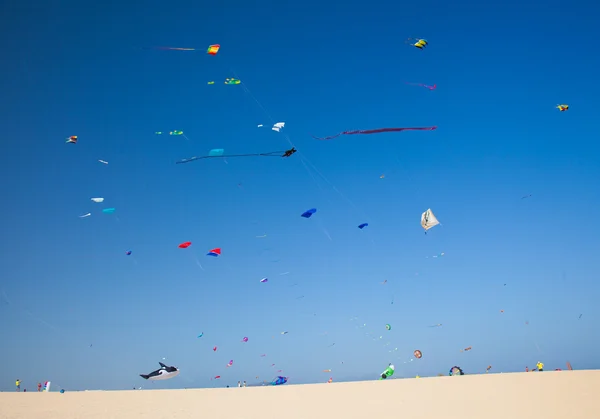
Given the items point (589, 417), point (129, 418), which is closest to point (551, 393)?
point (589, 417)

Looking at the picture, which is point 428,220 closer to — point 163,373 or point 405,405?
point 405,405

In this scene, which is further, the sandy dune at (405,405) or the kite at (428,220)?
the kite at (428,220)

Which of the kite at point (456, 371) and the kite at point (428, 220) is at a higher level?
the kite at point (428, 220)

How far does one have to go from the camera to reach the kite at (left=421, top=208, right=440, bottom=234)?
1850 centimetres

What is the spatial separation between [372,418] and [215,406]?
19.8ft

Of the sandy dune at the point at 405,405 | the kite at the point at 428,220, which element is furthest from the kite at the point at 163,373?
the kite at the point at 428,220

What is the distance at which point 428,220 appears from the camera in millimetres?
18734

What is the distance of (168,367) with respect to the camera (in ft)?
57.1

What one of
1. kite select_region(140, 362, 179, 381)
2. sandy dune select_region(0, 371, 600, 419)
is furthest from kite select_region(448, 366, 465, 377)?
kite select_region(140, 362, 179, 381)

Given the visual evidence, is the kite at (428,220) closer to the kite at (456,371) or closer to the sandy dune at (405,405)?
the sandy dune at (405,405)

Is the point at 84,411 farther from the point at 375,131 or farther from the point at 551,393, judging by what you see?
the point at 551,393

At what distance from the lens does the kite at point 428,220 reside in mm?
18500

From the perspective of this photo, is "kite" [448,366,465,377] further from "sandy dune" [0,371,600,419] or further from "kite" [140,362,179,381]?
"kite" [140,362,179,381]

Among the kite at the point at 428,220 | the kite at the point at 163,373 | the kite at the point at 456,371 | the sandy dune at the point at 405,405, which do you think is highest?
the kite at the point at 428,220
